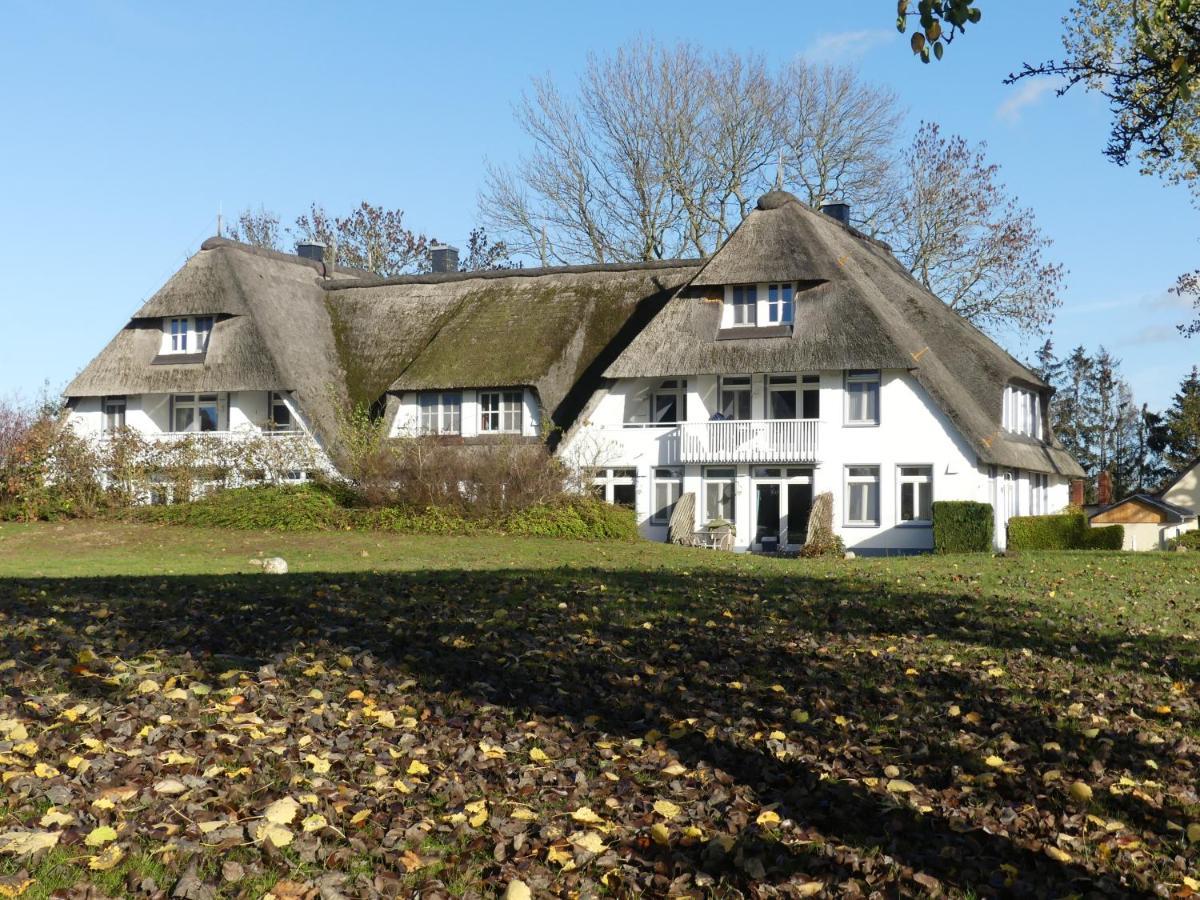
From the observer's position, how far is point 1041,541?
1305 inches

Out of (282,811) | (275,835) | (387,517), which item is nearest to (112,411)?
(387,517)

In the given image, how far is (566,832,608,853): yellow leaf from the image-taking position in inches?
242

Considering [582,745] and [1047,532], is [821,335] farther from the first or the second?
[582,745]

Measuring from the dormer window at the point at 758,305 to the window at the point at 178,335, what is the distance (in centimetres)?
1714

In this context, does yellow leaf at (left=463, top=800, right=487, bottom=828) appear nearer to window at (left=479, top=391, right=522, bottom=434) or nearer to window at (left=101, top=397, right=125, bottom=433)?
window at (left=479, top=391, right=522, bottom=434)

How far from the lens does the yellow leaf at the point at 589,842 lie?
6.14 m

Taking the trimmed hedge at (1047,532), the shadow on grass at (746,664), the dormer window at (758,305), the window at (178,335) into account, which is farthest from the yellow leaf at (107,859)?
the window at (178,335)

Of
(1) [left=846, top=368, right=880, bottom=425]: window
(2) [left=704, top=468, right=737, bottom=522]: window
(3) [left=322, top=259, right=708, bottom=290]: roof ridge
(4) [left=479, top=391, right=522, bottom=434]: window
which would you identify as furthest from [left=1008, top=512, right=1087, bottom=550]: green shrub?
(4) [left=479, top=391, right=522, bottom=434]: window

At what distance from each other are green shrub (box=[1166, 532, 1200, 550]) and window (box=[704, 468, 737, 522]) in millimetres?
11406

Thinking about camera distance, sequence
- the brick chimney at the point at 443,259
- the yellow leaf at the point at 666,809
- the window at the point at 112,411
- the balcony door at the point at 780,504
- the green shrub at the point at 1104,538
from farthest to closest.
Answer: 1. the brick chimney at the point at 443,259
2. the window at the point at 112,411
3. the balcony door at the point at 780,504
4. the green shrub at the point at 1104,538
5. the yellow leaf at the point at 666,809

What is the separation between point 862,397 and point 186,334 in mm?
20876

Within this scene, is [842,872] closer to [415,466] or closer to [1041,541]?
[415,466]

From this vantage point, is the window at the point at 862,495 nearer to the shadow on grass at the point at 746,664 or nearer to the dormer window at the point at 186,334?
the shadow on grass at the point at 746,664

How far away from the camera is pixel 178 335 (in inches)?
1639
